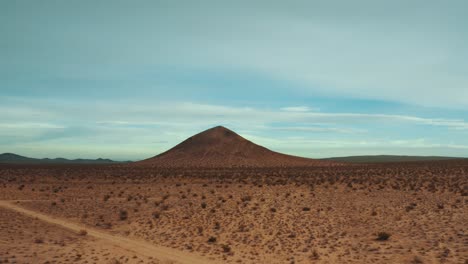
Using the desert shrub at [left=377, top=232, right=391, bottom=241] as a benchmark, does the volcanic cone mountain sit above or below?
above

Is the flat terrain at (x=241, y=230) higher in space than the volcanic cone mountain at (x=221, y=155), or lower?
lower

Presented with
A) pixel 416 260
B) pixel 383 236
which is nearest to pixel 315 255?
pixel 416 260

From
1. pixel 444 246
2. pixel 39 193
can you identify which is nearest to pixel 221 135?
pixel 39 193

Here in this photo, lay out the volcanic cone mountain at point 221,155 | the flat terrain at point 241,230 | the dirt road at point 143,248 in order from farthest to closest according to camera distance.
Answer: the volcanic cone mountain at point 221,155, the flat terrain at point 241,230, the dirt road at point 143,248

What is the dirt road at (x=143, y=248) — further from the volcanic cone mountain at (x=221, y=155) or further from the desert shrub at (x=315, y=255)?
the volcanic cone mountain at (x=221, y=155)

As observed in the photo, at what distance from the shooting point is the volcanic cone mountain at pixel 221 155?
350 feet

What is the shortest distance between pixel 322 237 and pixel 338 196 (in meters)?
13.0

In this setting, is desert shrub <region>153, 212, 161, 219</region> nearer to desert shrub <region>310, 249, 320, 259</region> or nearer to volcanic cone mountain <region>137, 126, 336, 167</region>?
desert shrub <region>310, 249, 320, 259</region>

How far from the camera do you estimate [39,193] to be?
32.7 meters

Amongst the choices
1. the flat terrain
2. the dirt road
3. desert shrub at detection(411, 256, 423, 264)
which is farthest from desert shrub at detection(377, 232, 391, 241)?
the dirt road

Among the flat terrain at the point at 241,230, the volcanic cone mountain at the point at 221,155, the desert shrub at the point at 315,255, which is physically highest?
the volcanic cone mountain at the point at 221,155

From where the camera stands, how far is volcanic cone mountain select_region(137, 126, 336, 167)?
107 meters

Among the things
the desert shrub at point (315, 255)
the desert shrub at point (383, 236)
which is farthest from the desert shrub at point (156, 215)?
the desert shrub at point (383, 236)

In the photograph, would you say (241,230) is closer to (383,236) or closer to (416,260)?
(383,236)
